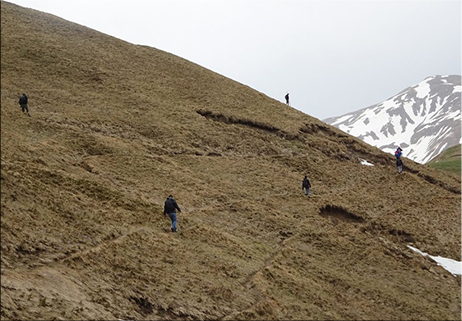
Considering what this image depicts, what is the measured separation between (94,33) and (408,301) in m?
55.0

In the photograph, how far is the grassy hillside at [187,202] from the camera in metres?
19.6

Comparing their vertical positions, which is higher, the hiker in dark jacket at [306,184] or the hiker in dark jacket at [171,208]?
the hiker in dark jacket at [306,184]

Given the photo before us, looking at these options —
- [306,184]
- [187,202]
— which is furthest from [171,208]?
[306,184]

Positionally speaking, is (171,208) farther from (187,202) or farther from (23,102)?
(23,102)

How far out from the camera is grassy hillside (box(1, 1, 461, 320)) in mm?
19609

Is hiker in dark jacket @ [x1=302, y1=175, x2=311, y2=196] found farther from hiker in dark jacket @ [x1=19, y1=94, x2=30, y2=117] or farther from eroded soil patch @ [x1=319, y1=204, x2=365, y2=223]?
hiker in dark jacket @ [x1=19, y1=94, x2=30, y2=117]

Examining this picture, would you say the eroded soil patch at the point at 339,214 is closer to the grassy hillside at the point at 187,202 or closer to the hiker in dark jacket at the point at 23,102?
the grassy hillside at the point at 187,202

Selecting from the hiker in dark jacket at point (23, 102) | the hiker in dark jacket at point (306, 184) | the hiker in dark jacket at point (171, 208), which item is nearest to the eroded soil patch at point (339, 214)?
the hiker in dark jacket at point (306, 184)

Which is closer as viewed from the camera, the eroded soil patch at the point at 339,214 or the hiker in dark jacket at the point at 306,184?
the eroded soil patch at the point at 339,214

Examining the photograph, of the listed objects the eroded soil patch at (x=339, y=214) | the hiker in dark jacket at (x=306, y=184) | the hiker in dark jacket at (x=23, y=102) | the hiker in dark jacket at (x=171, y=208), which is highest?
the hiker in dark jacket at (x=306, y=184)

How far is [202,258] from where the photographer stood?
25.0 meters

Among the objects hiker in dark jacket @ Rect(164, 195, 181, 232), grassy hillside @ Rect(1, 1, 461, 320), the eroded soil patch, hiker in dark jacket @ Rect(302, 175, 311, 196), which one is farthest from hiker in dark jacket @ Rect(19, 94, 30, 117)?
the eroded soil patch

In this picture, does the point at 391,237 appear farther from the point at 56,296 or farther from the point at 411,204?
the point at 56,296

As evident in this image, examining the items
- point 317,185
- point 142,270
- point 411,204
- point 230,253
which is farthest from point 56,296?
point 411,204
